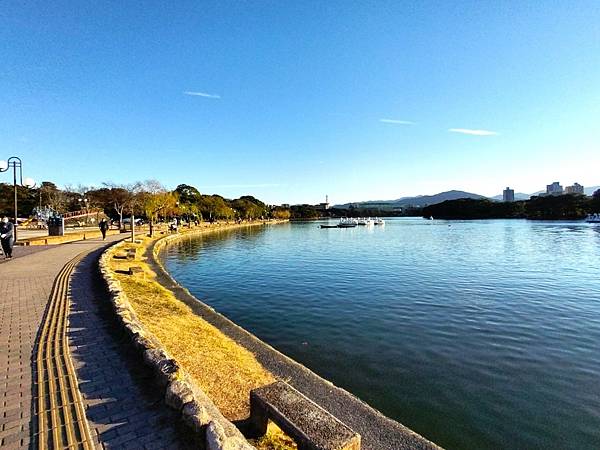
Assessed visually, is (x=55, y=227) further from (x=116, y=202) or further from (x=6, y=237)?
(x=116, y=202)

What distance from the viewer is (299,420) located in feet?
11.4

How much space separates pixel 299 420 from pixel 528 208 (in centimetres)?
13483

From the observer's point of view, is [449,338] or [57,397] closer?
[57,397]

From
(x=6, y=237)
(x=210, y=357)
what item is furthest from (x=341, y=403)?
(x=6, y=237)

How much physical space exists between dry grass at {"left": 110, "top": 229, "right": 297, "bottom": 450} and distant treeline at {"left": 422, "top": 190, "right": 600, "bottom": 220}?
125311 millimetres

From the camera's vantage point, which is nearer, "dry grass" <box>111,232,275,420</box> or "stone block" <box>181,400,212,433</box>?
"stone block" <box>181,400,212,433</box>

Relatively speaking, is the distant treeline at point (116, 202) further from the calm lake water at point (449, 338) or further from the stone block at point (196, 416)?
the stone block at point (196, 416)

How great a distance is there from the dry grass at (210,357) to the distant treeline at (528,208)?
125311mm

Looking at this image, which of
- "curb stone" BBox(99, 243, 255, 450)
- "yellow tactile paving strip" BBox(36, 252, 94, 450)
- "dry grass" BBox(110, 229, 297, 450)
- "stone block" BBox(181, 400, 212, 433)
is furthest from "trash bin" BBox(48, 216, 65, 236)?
"stone block" BBox(181, 400, 212, 433)

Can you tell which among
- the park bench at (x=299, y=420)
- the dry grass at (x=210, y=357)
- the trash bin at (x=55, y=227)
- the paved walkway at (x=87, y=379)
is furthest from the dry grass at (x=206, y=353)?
the trash bin at (x=55, y=227)

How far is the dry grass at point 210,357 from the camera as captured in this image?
464 cm

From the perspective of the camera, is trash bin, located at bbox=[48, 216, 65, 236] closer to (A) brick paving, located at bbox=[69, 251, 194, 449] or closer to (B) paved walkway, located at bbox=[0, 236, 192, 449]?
(B) paved walkway, located at bbox=[0, 236, 192, 449]

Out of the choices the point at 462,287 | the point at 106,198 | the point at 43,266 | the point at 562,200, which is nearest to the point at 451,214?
the point at 562,200

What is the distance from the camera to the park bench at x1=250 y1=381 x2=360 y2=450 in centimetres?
315
